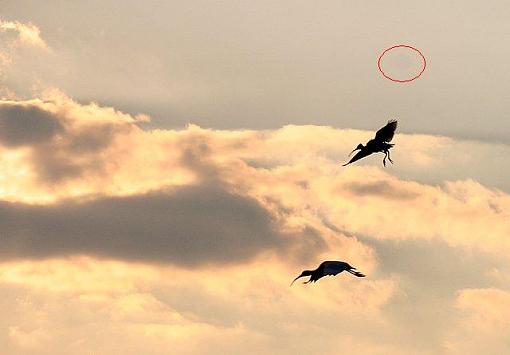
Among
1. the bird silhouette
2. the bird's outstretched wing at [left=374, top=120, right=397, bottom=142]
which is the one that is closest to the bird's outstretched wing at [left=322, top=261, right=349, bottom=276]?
the bird silhouette

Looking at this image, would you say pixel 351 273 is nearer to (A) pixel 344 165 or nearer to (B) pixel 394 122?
(A) pixel 344 165

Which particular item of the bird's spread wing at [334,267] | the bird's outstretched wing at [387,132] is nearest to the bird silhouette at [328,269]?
the bird's spread wing at [334,267]

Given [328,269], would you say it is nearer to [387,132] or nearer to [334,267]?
[334,267]

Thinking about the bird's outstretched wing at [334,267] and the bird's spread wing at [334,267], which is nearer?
the bird's outstretched wing at [334,267]

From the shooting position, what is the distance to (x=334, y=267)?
84.9 m

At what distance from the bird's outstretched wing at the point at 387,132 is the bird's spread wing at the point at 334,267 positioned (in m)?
13.2

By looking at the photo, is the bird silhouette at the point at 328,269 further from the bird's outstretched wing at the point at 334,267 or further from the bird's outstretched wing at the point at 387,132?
the bird's outstretched wing at the point at 387,132

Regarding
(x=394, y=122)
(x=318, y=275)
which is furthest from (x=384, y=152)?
(x=318, y=275)

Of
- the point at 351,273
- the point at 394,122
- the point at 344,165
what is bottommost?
the point at 351,273

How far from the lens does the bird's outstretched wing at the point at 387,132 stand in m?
88.7

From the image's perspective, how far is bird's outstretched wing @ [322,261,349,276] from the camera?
84.1m

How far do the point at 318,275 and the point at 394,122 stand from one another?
16.8 metres

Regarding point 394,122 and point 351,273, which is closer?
point 351,273

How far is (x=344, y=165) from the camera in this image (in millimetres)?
82875
